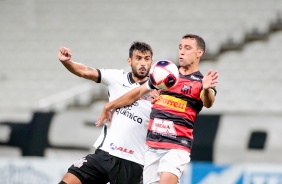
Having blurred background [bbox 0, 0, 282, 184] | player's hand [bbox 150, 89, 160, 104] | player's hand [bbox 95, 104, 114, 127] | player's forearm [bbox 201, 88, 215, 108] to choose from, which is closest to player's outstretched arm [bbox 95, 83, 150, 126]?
player's hand [bbox 95, 104, 114, 127]

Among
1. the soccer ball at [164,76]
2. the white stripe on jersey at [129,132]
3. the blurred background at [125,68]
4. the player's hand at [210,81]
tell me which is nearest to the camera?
the player's hand at [210,81]

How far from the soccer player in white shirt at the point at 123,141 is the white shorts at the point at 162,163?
1.45 ft

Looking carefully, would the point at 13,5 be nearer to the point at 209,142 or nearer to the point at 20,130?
the point at 20,130

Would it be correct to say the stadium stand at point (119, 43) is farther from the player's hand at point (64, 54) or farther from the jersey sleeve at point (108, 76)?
the player's hand at point (64, 54)

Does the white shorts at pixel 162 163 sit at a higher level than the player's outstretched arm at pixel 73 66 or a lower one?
lower

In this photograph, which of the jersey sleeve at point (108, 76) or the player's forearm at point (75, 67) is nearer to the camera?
A: the player's forearm at point (75, 67)

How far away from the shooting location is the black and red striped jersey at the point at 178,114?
281 inches

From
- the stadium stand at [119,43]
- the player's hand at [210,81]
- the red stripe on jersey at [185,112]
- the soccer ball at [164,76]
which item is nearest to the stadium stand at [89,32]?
the stadium stand at [119,43]

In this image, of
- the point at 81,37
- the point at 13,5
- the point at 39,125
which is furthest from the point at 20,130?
the point at 13,5

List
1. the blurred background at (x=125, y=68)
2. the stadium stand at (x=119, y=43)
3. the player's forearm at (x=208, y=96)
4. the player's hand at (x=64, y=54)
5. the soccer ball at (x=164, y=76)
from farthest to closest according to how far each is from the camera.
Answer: the stadium stand at (x=119, y=43) < the blurred background at (x=125, y=68) < the player's hand at (x=64, y=54) < the soccer ball at (x=164, y=76) < the player's forearm at (x=208, y=96)

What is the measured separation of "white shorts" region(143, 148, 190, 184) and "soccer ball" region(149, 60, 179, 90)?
0.63 metres

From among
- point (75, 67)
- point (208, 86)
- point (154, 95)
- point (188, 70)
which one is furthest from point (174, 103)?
point (75, 67)

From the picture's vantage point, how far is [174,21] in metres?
17.9

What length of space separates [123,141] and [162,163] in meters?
0.75
